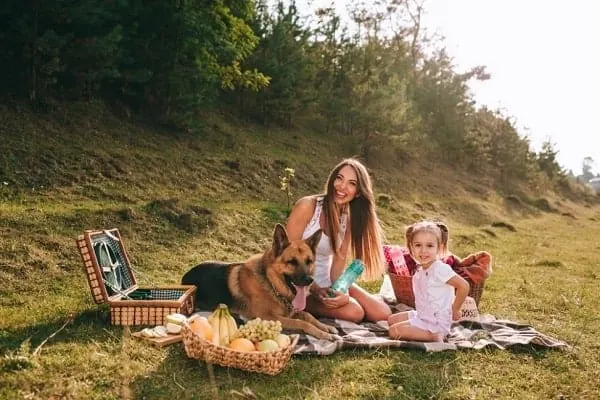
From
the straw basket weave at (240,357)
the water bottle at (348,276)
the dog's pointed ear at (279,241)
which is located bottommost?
the straw basket weave at (240,357)

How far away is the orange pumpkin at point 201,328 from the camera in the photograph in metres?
3.72

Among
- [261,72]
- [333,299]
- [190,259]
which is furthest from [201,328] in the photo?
[261,72]

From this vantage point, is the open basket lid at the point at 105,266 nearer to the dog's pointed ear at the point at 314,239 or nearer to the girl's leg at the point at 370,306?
the dog's pointed ear at the point at 314,239

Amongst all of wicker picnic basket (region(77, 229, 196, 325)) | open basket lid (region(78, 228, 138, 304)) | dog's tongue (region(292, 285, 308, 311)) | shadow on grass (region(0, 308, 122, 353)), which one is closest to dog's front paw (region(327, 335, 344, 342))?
dog's tongue (region(292, 285, 308, 311))

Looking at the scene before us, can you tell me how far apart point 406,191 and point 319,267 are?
1516cm

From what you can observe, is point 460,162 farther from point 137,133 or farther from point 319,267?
point 319,267

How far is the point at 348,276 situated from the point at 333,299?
1.06 ft

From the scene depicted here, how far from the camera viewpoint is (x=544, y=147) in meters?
37.6

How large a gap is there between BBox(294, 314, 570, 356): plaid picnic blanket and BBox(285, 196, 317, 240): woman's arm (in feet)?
3.27

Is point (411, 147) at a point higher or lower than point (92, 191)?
higher

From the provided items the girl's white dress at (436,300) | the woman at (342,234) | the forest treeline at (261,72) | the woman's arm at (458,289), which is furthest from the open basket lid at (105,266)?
the forest treeline at (261,72)

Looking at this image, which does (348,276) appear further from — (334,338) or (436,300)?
(436,300)

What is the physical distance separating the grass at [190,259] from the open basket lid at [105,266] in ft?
0.92

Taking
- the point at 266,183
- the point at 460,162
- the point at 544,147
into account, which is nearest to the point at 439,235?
the point at 266,183
